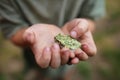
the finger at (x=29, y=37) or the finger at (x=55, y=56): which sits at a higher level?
the finger at (x=29, y=37)

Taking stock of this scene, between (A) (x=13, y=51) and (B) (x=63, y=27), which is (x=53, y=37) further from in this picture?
(A) (x=13, y=51)

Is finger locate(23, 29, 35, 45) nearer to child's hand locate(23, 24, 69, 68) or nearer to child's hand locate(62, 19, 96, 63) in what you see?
child's hand locate(23, 24, 69, 68)

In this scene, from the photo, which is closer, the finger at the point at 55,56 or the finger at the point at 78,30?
the finger at the point at 55,56

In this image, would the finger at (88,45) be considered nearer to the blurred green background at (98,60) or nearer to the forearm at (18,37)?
the forearm at (18,37)

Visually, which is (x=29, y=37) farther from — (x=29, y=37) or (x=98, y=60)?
(x=98, y=60)

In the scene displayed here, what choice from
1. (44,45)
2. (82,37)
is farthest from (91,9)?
(44,45)

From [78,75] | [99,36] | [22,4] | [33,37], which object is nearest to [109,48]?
[99,36]

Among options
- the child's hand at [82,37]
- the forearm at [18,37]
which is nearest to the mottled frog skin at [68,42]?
the child's hand at [82,37]
